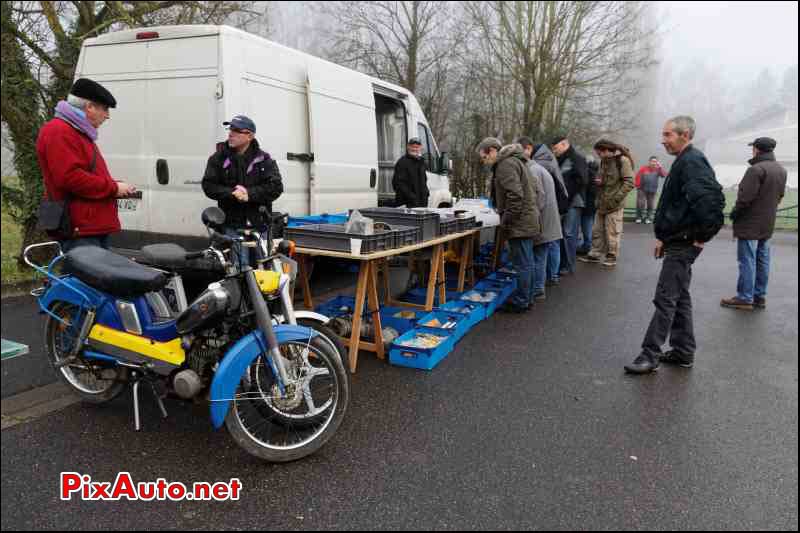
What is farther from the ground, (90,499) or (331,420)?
(331,420)

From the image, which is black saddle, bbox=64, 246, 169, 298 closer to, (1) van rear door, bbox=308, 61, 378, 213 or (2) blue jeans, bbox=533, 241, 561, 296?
→ (1) van rear door, bbox=308, 61, 378, 213

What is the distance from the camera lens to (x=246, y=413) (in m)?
2.94

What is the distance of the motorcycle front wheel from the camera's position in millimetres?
2887

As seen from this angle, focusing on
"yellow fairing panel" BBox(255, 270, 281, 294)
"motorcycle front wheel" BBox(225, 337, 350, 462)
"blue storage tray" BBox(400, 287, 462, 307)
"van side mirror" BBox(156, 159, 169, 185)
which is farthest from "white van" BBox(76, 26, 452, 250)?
"motorcycle front wheel" BBox(225, 337, 350, 462)

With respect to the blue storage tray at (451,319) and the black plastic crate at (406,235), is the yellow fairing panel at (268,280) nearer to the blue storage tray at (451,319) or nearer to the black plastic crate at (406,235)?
the black plastic crate at (406,235)

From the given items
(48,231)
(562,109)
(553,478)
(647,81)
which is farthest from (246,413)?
(647,81)

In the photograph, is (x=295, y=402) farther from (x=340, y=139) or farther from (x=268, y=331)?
(x=340, y=139)

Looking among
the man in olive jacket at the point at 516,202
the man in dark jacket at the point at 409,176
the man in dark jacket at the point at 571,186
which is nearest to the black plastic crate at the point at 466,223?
the man in olive jacket at the point at 516,202

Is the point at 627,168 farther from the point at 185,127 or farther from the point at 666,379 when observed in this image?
the point at 185,127

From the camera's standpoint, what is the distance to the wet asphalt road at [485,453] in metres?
2.51

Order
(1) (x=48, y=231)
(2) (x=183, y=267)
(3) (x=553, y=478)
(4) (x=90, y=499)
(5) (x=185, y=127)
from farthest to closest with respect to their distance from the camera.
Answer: (5) (x=185, y=127) < (1) (x=48, y=231) < (2) (x=183, y=267) < (3) (x=553, y=478) < (4) (x=90, y=499)

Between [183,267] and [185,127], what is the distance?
230 cm

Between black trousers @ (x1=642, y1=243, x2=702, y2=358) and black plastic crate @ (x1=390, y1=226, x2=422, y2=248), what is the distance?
2.02 meters

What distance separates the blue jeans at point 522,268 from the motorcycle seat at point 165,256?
391cm
